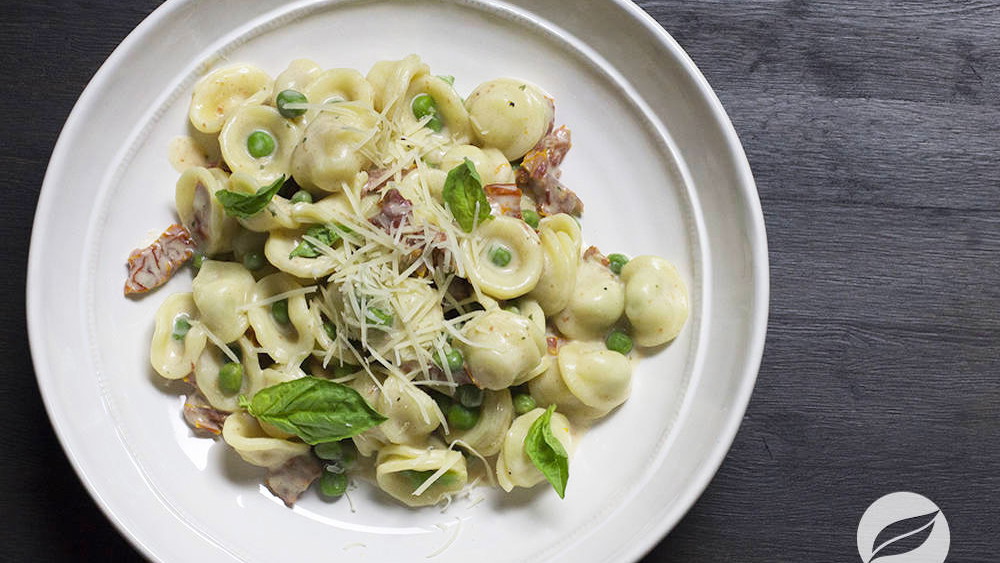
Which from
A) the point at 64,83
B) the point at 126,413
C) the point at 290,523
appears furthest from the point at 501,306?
the point at 64,83

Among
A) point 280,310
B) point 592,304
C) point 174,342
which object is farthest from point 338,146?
point 592,304

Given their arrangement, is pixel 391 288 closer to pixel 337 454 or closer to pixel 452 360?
pixel 452 360

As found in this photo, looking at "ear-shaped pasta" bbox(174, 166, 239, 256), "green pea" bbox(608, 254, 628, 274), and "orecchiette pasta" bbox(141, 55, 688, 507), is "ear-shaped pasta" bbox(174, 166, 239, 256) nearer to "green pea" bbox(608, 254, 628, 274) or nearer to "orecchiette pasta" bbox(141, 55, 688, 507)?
"orecchiette pasta" bbox(141, 55, 688, 507)

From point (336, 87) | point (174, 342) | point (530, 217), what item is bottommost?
point (174, 342)

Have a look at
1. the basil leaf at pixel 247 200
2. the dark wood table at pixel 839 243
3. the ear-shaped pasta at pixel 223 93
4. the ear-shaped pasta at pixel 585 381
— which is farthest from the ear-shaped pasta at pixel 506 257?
the dark wood table at pixel 839 243

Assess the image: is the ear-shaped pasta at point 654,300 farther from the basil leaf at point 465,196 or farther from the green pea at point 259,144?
the green pea at point 259,144

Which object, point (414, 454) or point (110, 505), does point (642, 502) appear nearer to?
point (414, 454)

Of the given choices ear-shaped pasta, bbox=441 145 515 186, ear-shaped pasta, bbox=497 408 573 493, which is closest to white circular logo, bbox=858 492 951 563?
ear-shaped pasta, bbox=497 408 573 493
